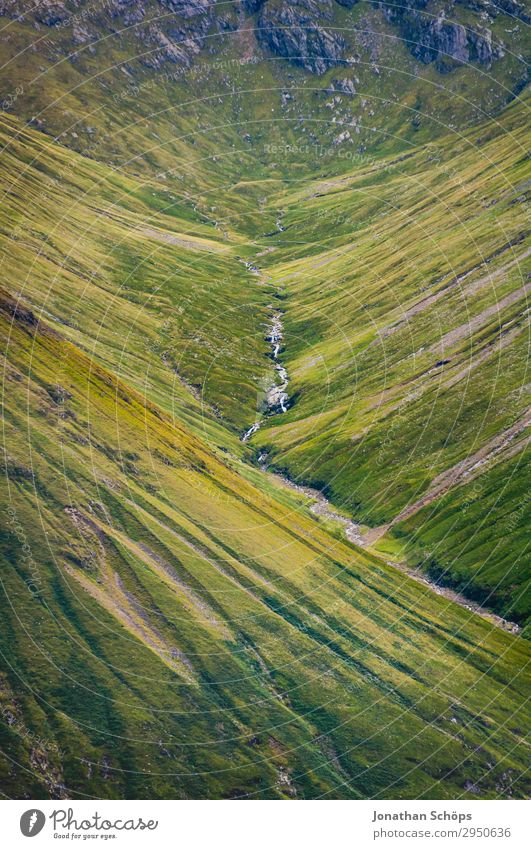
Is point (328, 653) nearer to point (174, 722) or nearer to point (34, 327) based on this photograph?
point (174, 722)

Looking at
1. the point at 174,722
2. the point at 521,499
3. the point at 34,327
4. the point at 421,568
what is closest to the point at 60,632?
the point at 174,722

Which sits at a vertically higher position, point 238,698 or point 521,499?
point 521,499

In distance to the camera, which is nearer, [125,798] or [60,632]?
[125,798]

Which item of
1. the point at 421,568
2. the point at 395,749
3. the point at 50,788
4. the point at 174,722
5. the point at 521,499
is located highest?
the point at 521,499

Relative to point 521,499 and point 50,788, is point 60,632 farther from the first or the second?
point 521,499

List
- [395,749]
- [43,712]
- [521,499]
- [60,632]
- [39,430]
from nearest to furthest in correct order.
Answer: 1. [43,712]
2. [60,632]
3. [395,749]
4. [39,430]
5. [521,499]

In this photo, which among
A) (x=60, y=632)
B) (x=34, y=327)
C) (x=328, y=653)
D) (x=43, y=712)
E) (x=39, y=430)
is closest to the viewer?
(x=43, y=712)
